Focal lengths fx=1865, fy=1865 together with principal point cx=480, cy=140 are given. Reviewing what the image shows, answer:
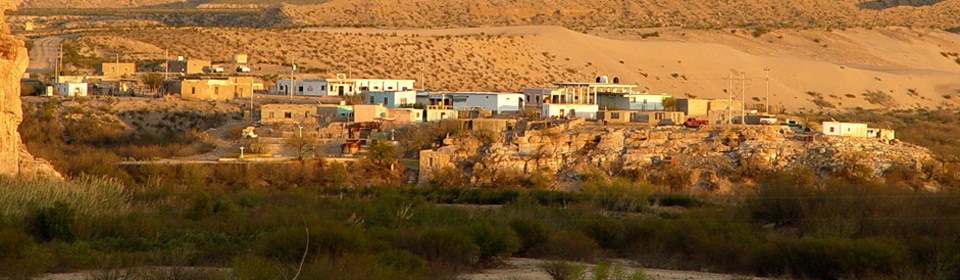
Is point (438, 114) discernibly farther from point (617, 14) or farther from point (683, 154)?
point (617, 14)

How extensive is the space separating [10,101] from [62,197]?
1.79 metres

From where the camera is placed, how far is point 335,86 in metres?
62.4

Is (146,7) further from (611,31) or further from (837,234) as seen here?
(837,234)

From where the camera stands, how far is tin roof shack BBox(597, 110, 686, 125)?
53.2 meters

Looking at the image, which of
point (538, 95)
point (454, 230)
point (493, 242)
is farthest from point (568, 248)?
point (538, 95)

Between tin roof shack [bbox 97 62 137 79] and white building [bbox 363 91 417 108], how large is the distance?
38.6 ft

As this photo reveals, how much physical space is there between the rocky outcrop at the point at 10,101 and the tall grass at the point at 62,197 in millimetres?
445

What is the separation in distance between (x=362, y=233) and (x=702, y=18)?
87318 mm

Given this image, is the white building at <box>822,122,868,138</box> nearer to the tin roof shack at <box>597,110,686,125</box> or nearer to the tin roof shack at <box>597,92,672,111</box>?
the tin roof shack at <box>597,110,686,125</box>

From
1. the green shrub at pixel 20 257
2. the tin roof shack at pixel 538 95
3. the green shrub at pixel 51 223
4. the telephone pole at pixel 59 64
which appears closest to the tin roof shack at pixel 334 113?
the tin roof shack at pixel 538 95

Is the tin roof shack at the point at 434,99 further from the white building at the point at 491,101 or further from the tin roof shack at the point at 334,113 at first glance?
the tin roof shack at the point at 334,113

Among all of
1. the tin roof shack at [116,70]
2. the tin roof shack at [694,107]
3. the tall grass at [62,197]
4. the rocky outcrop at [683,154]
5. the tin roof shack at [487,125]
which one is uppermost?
the tin roof shack at [116,70]

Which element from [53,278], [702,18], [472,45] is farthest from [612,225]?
[702,18]

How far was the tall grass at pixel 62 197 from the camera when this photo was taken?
29.3 meters
